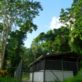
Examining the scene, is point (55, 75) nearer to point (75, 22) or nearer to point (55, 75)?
point (55, 75)

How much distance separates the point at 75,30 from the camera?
3547cm

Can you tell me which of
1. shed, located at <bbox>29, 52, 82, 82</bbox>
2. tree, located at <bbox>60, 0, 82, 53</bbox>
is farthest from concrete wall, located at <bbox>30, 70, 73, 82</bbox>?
tree, located at <bbox>60, 0, 82, 53</bbox>

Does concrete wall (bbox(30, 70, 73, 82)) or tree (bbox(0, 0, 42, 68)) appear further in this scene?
tree (bbox(0, 0, 42, 68))

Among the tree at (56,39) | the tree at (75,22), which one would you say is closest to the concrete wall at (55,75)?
the tree at (75,22)

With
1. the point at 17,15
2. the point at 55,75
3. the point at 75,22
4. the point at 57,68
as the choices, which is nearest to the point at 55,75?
the point at 55,75

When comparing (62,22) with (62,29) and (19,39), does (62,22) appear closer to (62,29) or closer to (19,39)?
A: (62,29)

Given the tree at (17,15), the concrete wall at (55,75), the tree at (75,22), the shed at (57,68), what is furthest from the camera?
the tree at (17,15)

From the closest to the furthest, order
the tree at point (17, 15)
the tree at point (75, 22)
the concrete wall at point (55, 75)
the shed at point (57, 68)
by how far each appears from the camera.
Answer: the concrete wall at point (55, 75) < the shed at point (57, 68) < the tree at point (75, 22) < the tree at point (17, 15)

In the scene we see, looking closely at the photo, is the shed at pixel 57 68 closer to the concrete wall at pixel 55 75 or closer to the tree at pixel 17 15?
→ the concrete wall at pixel 55 75

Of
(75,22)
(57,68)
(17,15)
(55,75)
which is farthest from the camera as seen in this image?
(17,15)

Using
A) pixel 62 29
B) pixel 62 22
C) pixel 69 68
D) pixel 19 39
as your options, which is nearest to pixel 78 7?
pixel 62 22

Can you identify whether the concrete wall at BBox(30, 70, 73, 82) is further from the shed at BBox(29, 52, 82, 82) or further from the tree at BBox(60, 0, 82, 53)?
the tree at BBox(60, 0, 82, 53)

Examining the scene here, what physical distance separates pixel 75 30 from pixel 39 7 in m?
14.6

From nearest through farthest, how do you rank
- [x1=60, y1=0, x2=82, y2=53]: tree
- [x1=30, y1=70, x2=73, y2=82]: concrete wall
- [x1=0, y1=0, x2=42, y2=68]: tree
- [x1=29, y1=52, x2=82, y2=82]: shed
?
1. [x1=30, y1=70, x2=73, y2=82]: concrete wall
2. [x1=29, y1=52, x2=82, y2=82]: shed
3. [x1=60, y1=0, x2=82, y2=53]: tree
4. [x1=0, y1=0, x2=42, y2=68]: tree
